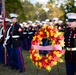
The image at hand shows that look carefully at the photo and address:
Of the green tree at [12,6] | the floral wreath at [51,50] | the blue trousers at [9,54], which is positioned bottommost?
the blue trousers at [9,54]

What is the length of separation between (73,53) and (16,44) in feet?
10.7

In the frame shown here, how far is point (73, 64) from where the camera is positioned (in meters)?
6.36

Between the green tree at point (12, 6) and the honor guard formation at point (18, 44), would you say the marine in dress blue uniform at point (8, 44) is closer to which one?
the honor guard formation at point (18, 44)

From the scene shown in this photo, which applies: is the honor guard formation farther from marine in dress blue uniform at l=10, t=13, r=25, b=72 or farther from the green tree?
the green tree

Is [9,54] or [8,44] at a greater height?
[8,44]

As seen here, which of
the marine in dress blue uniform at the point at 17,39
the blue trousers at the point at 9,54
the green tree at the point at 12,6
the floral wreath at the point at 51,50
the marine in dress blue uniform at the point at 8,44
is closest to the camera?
the floral wreath at the point at 51,50

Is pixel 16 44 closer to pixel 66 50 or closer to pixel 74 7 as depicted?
pixel 66 50

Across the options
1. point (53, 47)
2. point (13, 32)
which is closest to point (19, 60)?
point (13, 32)

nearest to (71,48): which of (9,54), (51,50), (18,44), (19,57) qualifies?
(51,50)

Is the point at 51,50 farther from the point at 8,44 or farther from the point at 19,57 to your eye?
the point at 8,44

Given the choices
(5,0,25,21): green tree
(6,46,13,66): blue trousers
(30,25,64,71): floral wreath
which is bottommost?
(6,46,13,66): blue trousers

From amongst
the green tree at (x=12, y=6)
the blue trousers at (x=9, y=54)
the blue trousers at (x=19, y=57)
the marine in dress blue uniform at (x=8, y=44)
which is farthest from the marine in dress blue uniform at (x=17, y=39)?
the green tree at (x=12, y=6)

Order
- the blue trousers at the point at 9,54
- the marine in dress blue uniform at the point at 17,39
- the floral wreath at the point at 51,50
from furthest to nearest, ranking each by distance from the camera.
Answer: the blue trousers at the point at 9,54 → the marine in dress blue uniform at the point at 17,39 → the floral wreath at the point at 51,50

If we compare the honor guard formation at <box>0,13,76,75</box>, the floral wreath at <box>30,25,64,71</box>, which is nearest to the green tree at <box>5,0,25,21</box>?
the honor guard formation at <box>0,13,76,75</box>
